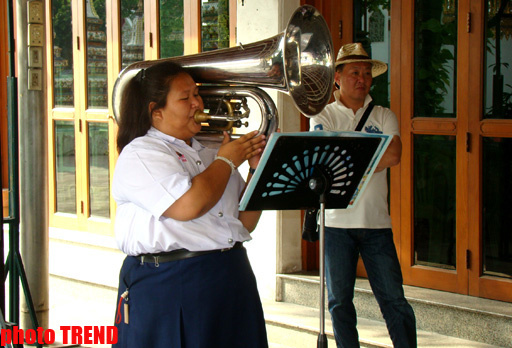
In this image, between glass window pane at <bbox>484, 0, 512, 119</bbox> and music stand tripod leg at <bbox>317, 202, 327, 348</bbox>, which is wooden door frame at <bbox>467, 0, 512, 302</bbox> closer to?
glass window pane at <bbox>484, 0, 512, 119</bbox>

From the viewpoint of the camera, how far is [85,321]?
527 cm

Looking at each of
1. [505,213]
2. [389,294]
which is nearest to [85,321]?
[389,294]

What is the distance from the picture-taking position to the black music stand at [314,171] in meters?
2.36

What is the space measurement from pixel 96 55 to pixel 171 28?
915mm

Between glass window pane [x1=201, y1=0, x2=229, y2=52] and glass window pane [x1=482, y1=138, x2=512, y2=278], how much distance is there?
2.13 meters

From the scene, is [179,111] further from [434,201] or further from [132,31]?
[132,31]

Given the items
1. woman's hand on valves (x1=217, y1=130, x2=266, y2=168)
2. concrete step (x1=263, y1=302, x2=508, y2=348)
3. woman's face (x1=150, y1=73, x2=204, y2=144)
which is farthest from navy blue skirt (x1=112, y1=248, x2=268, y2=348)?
concrete step (x1=263, y1=302, x2=508, y2=348)

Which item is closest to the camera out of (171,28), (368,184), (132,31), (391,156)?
(391,156)

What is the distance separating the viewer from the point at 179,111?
8.27 ft

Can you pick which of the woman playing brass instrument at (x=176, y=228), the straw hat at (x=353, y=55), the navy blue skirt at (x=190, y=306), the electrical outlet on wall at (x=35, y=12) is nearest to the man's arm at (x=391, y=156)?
the straw hat at (x=353, y=55)

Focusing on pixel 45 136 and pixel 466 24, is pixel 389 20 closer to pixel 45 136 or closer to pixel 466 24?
pixel 466 24

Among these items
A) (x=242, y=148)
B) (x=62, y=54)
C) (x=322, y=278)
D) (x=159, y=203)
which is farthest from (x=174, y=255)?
(x=62, y=54)

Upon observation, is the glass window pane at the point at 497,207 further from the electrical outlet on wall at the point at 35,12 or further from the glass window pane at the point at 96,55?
the glass window pane at the point at 96,55

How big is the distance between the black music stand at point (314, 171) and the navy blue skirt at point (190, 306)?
26 centimetres
